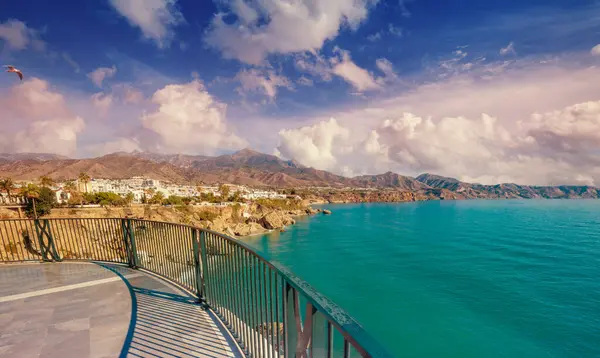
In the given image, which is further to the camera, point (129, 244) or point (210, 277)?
point (129, 244)

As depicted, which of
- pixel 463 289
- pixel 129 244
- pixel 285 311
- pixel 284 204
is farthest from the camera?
pixel 284 204

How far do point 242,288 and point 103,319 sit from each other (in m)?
2.16

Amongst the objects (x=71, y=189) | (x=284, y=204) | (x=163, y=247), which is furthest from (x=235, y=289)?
(x=284, y=204)

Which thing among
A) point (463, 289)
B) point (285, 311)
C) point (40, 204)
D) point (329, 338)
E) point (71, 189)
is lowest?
point (463, 289)

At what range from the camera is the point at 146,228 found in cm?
600

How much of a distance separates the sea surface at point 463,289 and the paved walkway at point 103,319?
16.3m

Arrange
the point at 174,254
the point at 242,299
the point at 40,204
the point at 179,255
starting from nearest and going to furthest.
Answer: the point at 242,299 < the point at 179,255 < the point at 174,254 < the point at 40,204

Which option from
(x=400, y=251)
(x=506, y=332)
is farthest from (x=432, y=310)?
(x=400, y=251)

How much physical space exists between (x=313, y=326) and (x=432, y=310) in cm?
2639

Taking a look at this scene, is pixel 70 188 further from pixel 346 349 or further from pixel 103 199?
pixel 346 349

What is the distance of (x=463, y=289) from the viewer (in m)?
27.4

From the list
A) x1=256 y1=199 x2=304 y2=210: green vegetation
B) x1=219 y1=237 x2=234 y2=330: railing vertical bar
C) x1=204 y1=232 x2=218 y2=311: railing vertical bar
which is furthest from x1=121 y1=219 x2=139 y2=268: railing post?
x1=256 y1=199 x2=304 y2=210: green vegetation

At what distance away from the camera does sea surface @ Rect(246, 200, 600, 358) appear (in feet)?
63.1

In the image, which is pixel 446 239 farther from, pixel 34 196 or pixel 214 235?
pixel 34 196
